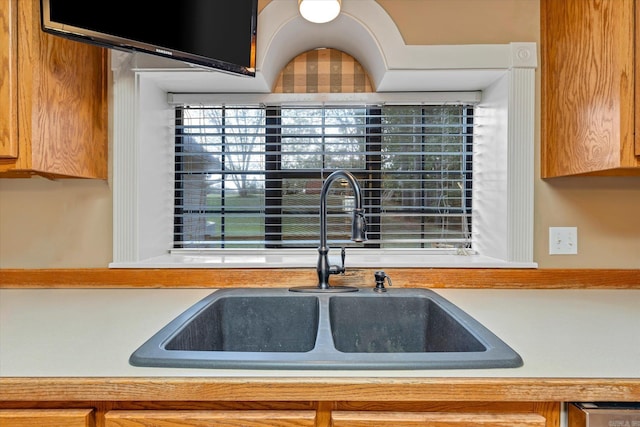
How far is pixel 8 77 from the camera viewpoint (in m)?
1.05

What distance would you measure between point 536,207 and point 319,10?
3.57 ft

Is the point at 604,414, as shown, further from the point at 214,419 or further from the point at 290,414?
the point at 214,419

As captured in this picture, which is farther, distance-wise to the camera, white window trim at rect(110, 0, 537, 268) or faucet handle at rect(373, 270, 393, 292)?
white window trim at rect(110, 0, 537, 268)

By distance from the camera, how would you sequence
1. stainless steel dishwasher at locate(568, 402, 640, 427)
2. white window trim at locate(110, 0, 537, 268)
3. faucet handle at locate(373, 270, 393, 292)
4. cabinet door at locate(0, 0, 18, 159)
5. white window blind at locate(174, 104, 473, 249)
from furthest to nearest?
white window blind at locate(174, 104, 473, 249) → white window trim at locate(110, 0, 537, 268) → faucet handle at locate(373, 270, 393, 292) → cabinet door at locate(0, 0, 18, 159) → stainless steel dishwasher at locate(568, 402, 640, 427)

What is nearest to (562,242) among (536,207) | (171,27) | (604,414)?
(536,207)

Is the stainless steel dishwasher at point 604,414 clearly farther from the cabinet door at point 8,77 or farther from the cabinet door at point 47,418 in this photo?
the cabinet door at point 8,77

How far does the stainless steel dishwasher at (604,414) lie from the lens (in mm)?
657

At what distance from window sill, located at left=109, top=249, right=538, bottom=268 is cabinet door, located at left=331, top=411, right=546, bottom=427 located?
0.74m

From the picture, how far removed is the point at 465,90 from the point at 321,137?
0.65 meters

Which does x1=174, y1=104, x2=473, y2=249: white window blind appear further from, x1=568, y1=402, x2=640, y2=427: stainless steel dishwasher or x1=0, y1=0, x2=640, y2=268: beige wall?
x1=568, y1=402, x2=640, y2=427: stainless steel dishwasher

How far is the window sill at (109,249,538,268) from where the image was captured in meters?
1.40

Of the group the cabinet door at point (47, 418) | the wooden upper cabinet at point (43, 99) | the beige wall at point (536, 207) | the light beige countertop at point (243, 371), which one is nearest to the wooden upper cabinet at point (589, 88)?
the beige wall at point (536, 207)

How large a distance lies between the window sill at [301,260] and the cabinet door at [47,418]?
2.40 ft

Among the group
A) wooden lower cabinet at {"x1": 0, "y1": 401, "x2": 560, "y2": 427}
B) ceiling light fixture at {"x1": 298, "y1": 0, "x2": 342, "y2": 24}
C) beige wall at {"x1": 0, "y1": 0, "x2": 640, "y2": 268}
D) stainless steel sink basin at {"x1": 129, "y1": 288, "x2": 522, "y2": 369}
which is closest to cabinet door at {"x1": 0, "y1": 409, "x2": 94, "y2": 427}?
wooden lower cabinet at {"x1": 0, "y1": 401, "x2": 560, "y2": 427}
